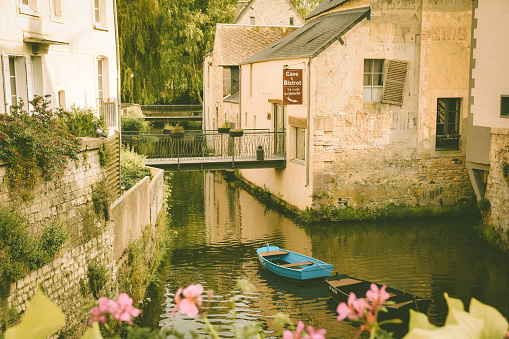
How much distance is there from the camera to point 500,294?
12.4m

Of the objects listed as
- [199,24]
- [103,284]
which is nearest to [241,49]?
[199,24]

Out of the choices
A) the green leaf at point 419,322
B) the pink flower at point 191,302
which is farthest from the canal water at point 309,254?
the green leaf at point 419,322

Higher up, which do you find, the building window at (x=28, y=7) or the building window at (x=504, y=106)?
the building window at (x=28, y=7)

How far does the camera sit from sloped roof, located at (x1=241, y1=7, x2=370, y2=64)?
1864 cm

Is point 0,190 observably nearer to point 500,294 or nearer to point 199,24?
point 500,294

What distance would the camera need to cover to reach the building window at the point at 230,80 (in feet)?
108

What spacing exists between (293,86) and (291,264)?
7.54m

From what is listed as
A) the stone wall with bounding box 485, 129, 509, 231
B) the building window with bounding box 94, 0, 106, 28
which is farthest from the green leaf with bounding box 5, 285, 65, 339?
the stone wall with bounding box 485, 129, 509, 231

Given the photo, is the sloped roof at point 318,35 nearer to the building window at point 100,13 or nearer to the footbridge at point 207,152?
the footbridge at point 207,152

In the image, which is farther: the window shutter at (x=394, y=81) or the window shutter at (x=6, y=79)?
the window shutter at (x=394, y=81)

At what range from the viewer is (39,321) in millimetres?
1620

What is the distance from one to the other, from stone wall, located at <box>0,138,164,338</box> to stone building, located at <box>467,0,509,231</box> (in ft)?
33.2

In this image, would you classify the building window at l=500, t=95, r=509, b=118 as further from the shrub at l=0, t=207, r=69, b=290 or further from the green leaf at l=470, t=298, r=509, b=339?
the green leaf at l=470, t=298, r=509, b=339

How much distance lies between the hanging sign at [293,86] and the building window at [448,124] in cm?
509
